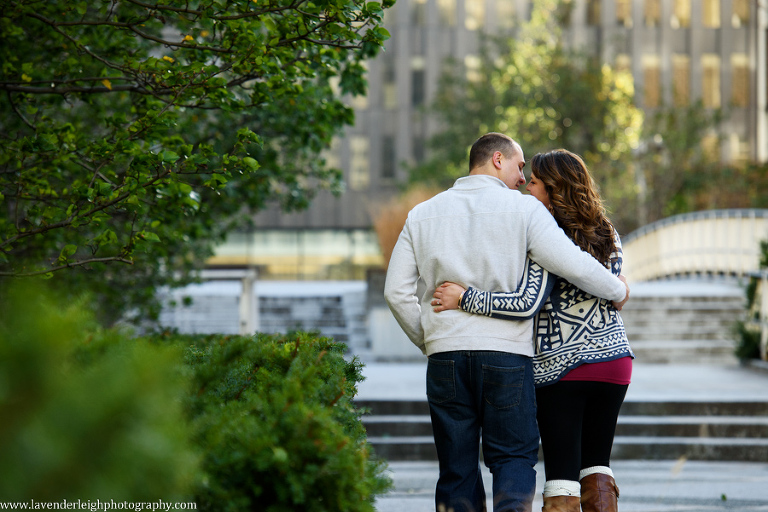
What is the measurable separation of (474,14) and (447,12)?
51.9 inches

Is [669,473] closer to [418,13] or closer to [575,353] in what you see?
[575,353]

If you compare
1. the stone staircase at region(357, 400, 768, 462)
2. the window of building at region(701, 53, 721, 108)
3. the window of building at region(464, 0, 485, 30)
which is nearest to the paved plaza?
the stone staircase at region(357, 400, 768, 462)

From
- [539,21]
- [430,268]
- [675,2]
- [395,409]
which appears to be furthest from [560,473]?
[675,2]

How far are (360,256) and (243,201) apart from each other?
2825cm

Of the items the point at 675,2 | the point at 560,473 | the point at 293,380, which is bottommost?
the point at 560,473

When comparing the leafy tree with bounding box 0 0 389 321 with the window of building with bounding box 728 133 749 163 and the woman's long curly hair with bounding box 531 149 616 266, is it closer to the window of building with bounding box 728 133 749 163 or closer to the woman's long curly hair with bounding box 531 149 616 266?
the woman's long curly hair with bounding box 531 149 616 266

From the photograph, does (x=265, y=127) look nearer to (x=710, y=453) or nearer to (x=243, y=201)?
(x=243, y=201)

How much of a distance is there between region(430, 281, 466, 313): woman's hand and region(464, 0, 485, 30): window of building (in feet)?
115

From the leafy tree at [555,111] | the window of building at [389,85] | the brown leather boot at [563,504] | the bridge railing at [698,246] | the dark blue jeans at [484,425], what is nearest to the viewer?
the dark blue jeans at [484,425]

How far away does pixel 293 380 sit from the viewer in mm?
2215

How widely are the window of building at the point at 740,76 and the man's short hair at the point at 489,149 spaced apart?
125ft

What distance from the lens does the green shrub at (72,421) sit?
1.06m

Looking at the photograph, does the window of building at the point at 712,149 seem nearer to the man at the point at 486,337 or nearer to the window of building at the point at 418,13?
the window of building at the point at 418,13

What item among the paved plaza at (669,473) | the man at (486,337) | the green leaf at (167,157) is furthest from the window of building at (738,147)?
the green leaf at (167,157)
